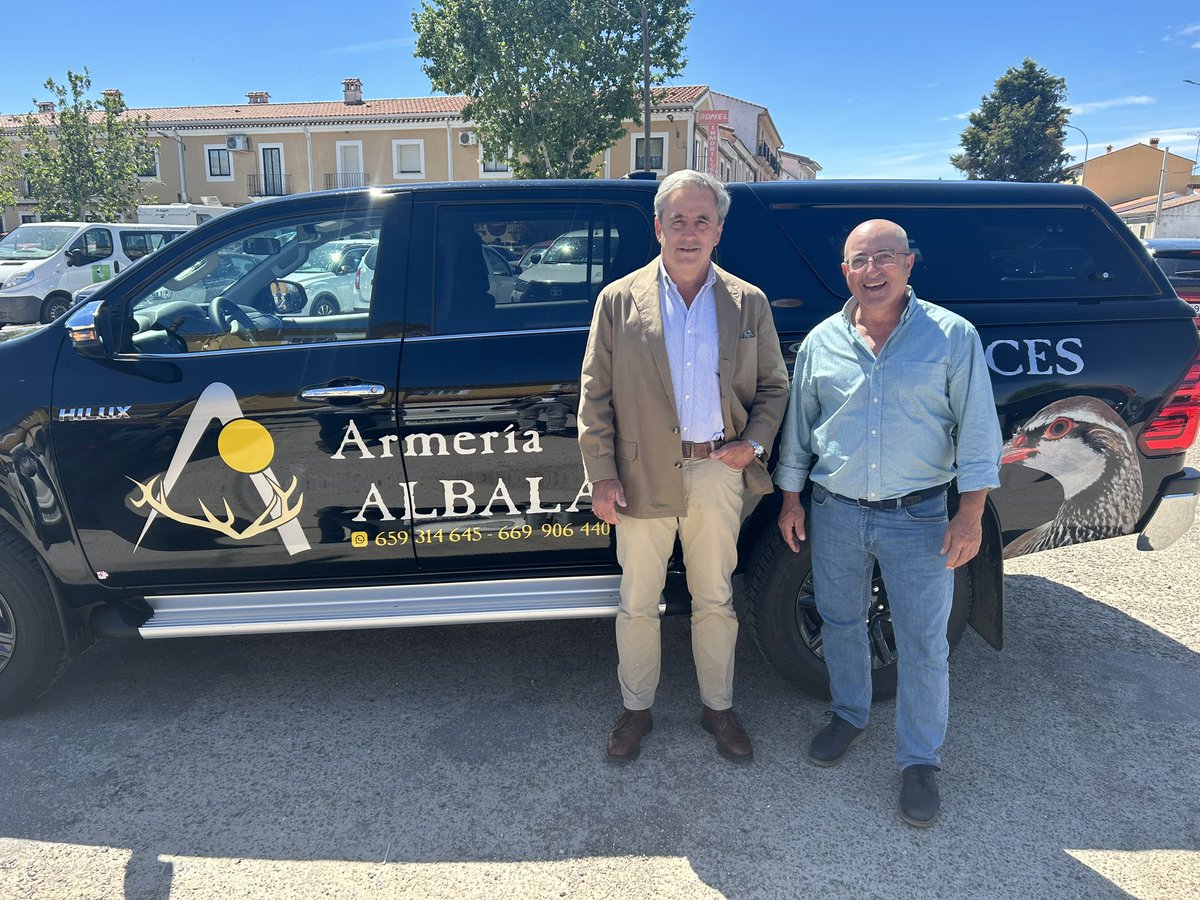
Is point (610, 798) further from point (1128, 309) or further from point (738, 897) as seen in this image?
point (1128, 309)

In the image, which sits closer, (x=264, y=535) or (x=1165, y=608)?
(x=264, y=535)

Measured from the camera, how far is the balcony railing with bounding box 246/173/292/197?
38.0 metres

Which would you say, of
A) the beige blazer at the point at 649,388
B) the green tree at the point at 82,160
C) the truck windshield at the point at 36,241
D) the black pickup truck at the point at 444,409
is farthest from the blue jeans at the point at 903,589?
the green tree at the point at 82,160

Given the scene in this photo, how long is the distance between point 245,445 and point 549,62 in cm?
2429

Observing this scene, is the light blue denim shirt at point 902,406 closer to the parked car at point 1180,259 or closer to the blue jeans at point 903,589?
the blue jeans at point 903,589

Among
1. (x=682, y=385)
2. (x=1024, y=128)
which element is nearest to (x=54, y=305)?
(x=682, y=385)

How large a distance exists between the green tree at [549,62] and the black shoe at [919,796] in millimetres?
24501

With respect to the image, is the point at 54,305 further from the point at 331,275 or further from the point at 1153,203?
the point at 1153,203

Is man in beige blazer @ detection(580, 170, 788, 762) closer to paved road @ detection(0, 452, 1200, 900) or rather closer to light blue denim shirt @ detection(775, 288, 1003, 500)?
light blue denim shirt @ detection(775, 288, 1003, 500)

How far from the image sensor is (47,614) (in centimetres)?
279

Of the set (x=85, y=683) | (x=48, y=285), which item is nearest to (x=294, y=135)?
(x=48, y=285)

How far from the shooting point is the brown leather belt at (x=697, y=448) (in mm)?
2479

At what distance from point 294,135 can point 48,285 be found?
27191 millimetres

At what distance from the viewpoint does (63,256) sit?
44.4 feet
